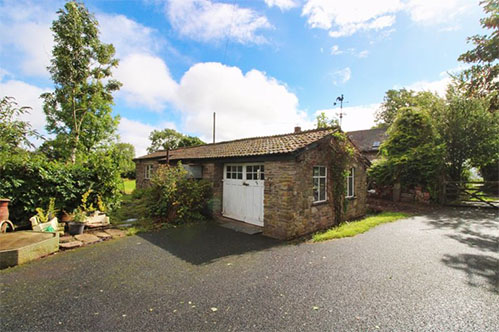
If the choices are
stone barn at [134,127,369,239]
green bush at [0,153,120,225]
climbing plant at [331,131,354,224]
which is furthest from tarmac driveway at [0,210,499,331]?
green bush at [0,153,120,225]

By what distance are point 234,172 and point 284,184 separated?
293 centimetres

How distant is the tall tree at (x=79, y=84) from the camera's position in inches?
610

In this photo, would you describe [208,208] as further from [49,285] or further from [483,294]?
[483,294]

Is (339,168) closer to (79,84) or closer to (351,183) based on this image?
(351,183)

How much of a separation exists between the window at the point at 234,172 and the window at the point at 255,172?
43cm

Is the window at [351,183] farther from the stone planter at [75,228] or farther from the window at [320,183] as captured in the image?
the stone planter at [75,228]

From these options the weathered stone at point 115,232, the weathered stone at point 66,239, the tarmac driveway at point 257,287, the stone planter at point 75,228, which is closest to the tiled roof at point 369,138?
the tarmac driveway at point 257,287

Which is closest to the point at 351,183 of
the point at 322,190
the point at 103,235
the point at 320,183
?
the point at 322,190

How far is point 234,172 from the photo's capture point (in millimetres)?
9461

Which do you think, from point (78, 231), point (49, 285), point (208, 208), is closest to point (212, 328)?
point (49, 285)

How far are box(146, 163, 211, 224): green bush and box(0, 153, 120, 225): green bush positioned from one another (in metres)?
1.64

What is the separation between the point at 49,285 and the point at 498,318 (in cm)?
752

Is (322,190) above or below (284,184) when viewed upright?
below

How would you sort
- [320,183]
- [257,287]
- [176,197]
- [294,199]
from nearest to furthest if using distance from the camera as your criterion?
[257,287]
[294,199]
[320,183]
[176,197]
